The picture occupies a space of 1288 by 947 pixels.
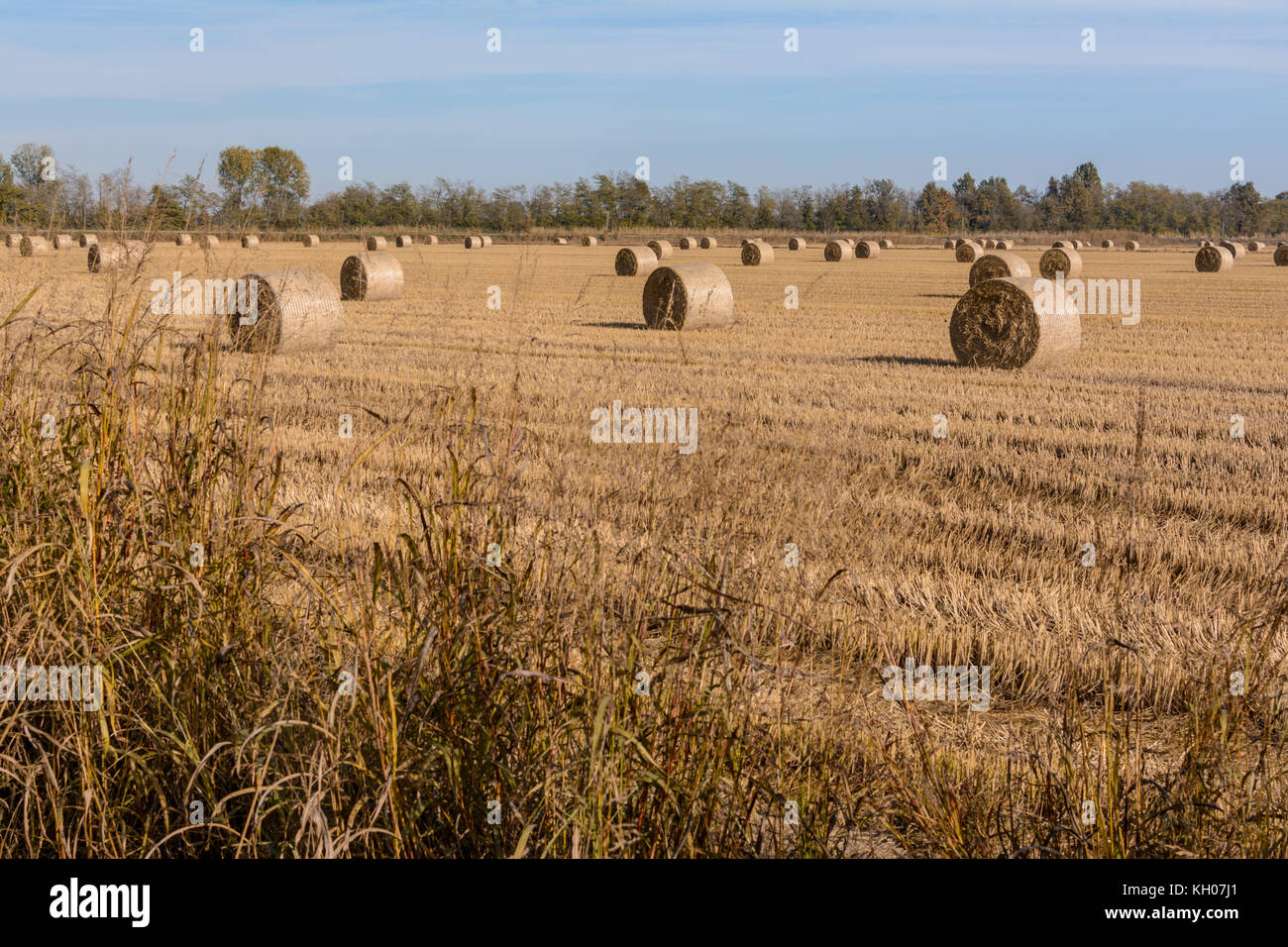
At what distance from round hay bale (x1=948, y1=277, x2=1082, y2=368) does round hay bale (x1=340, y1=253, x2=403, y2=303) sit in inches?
557

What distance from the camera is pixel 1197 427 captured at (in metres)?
10.6

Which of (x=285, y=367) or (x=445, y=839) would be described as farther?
(x=285, y=367)

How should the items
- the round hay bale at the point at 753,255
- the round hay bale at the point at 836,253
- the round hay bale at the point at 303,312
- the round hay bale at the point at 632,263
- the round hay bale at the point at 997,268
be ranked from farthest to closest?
the round hay bale at the point at 836,253 → the round hay bale at the point at 753,255 → the round hay bale at the point at 632,263 → the round hay bale at the point at 997,268 → the round hay bale at the point at 303,312

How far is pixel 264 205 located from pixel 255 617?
1.91 metres

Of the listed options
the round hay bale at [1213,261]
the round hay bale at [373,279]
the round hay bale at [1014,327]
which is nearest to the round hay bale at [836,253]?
the round hay bale at [1213,261]

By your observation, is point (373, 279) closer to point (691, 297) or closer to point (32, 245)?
point (691, 297)

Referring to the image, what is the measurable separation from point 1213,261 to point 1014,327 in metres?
30.1

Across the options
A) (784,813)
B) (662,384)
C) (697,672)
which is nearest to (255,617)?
(697,672)

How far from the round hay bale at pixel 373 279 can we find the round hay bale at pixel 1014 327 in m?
14.2

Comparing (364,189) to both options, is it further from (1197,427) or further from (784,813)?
(1197,427)

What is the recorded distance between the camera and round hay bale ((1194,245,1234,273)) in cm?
4059

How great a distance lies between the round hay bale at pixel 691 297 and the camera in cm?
1967

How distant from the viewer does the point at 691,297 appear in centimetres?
1962

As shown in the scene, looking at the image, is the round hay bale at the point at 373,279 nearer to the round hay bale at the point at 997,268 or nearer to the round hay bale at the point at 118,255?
the round hay bale at the point at 997,268
